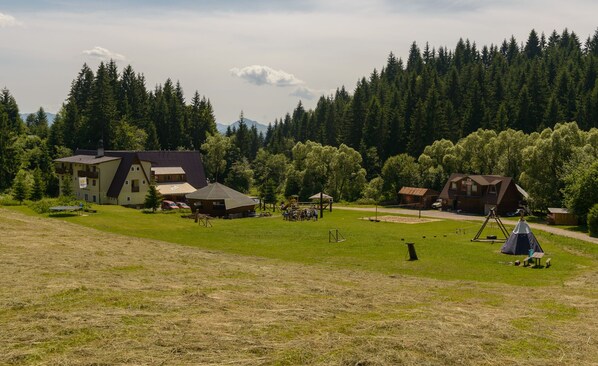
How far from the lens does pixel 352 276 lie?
96.7 ft

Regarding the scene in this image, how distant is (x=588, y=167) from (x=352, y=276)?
4826 cm

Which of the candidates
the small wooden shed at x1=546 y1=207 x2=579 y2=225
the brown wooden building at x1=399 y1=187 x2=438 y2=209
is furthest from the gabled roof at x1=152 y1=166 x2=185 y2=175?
the small wooden shed at x1=546 y1=207 x2=579 y2=225

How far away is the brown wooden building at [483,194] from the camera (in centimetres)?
7894

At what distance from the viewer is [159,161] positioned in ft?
287

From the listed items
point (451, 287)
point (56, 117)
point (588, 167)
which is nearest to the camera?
point (451, 287)

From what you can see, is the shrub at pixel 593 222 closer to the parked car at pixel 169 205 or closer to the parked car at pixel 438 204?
the parked car at pixel 438 204

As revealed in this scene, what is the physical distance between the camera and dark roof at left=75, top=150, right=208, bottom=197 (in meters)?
77.2

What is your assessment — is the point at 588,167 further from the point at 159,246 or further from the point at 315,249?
the point at 159,246

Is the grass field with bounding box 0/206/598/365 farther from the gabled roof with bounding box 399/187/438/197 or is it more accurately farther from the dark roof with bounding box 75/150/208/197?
the gabled roof with bounding box 399/187/438/197

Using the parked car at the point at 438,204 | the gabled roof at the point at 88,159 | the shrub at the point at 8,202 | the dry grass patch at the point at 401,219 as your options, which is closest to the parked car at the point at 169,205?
the gabled roof at the point at 88,159

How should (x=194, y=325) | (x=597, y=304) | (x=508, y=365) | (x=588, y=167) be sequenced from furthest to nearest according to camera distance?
(x=588, y=167) → (x=597, y=304) → (x=194, y=325) → (x=508, y=365)

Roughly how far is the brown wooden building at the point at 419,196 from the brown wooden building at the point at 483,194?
19.3 ft

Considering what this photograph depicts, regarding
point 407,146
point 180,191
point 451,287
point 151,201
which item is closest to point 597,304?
point 451,287

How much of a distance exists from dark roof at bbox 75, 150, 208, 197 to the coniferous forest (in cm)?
1020
